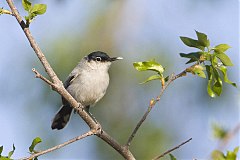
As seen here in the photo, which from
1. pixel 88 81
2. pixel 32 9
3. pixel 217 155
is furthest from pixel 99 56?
pixel 217 155

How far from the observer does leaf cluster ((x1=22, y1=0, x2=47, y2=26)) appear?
3068mm

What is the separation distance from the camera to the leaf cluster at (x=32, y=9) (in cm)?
307

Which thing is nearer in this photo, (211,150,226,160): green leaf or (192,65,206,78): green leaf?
(211,150,226,160): green leaf

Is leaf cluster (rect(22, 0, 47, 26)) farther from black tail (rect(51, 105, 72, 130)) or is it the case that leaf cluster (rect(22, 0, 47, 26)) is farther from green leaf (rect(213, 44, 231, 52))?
black tail (rect(51, 105, 72, 130))

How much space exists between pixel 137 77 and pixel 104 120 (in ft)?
2.59

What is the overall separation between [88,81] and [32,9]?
11.2 feet

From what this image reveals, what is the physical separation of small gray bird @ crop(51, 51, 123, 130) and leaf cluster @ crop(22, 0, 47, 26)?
10.2 feet

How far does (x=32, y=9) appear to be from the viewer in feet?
10.1

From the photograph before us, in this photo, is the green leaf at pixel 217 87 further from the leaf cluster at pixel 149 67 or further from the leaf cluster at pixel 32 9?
the leaf cluster at pixel 32 9

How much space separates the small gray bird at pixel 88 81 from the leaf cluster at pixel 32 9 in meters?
3.10

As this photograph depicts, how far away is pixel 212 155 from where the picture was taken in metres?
1.88

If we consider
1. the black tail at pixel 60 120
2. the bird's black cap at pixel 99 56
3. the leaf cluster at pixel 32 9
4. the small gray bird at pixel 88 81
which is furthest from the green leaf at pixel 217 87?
the black tail at pixel 60 120

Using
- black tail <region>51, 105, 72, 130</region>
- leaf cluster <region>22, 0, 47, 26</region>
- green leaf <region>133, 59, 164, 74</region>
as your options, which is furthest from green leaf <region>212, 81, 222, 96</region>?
black tail <region>51, 105, 72, 130</region>

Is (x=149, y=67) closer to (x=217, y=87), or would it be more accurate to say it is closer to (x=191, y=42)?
(x=191, y=42)
